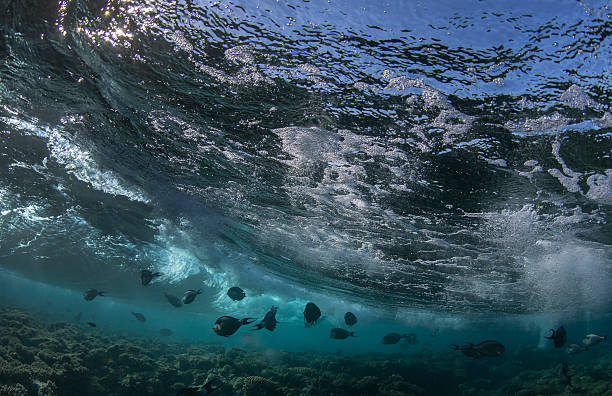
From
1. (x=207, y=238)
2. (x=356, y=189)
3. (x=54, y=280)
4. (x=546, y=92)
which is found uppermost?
(x=546, y=92)

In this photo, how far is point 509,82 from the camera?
5750 millimetres

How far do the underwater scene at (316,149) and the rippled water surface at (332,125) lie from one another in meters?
0.05

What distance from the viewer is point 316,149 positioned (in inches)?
345

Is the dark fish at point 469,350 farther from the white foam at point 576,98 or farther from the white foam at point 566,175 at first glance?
the white foam at point 576,98

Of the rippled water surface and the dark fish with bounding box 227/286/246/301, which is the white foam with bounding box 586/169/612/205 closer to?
the rippled water surface

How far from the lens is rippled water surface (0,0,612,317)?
5.31m

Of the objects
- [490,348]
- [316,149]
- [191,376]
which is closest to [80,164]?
[316,149]

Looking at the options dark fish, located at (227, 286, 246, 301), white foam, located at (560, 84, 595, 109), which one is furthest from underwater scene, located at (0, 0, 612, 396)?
dark fish, located at (227, 286, 246, 301)

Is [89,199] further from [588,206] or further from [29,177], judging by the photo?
[588,206]

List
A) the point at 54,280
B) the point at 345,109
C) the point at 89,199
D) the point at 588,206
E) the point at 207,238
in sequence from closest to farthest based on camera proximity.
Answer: the point at 345,109
the point at 588,206
the point at 89,199
the point at 207,238
the point at 54,280

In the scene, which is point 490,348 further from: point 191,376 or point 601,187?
point 191,376

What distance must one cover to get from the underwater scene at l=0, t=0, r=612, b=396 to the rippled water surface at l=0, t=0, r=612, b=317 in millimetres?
51

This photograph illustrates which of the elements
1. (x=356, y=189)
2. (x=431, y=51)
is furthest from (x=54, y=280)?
(x=431, y=51)

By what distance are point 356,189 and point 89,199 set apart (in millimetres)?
15704
